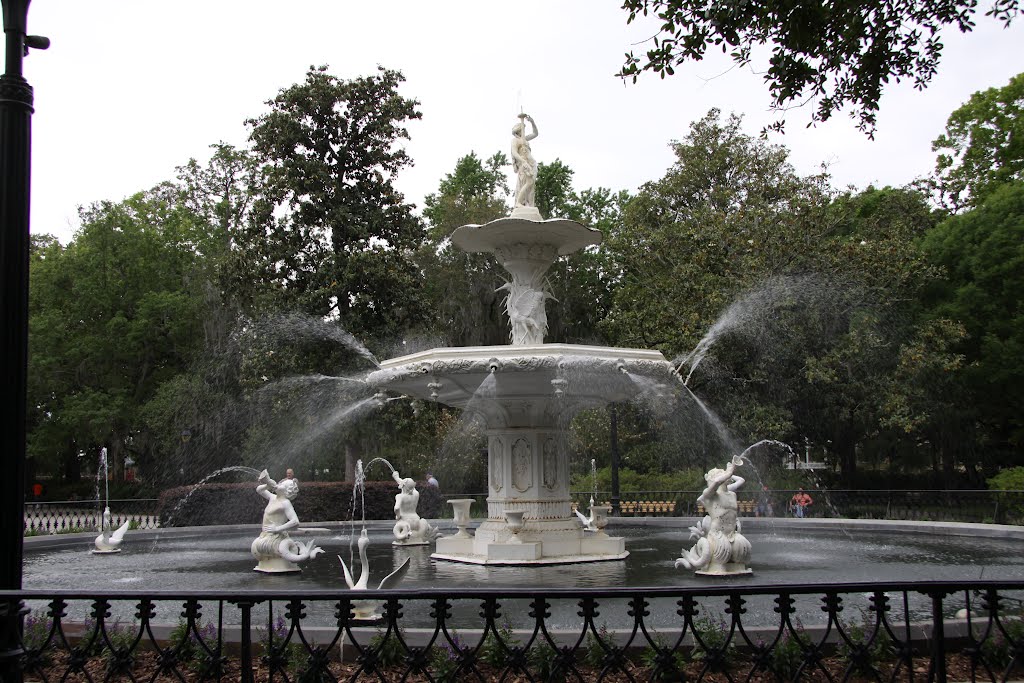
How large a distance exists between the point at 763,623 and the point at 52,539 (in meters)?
14.6

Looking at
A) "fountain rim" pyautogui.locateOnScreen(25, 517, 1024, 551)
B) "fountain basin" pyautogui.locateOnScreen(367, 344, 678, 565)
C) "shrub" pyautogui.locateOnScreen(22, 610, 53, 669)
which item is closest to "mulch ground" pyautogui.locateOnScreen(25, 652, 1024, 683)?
"shrub" pyautogui.locateOnScreen(22, 610, 53, 669)

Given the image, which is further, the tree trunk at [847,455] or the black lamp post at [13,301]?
the tree trunk at [847,455]

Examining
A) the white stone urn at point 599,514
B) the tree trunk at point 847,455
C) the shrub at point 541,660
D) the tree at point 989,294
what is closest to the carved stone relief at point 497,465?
the white stone urn at point 599,514

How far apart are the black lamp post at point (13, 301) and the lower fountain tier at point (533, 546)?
26.0 ft

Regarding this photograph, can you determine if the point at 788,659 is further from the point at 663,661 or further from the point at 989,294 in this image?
the point at 989,294

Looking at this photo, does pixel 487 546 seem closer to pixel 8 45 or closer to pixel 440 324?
pixel 8 45

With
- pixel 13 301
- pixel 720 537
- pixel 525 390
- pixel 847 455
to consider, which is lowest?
pixel 847 455

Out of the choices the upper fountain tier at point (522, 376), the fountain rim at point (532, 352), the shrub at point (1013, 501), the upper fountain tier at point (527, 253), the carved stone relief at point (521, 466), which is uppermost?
the upper fountain tier at point (527, 253)

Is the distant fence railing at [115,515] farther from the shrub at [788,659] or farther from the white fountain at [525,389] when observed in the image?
the shrub at [788,659]

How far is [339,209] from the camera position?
93.4 ft

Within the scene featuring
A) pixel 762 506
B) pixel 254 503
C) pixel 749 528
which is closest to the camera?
pixel 749 528

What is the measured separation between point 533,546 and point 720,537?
8.51ft

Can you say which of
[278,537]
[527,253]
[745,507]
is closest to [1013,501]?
[745,507]

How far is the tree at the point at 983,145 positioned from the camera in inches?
1321
